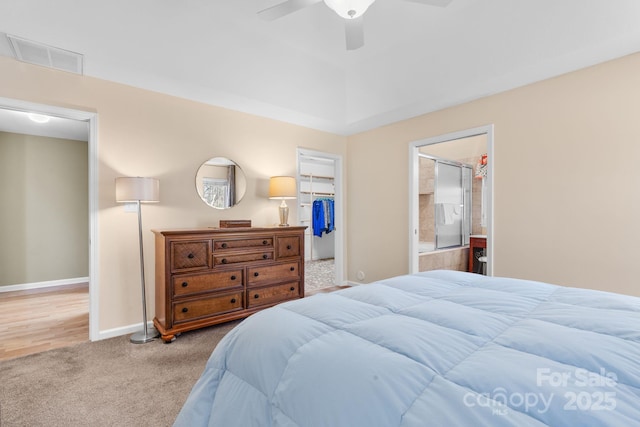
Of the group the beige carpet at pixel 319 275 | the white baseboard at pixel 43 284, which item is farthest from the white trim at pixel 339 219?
the white baseboard at pixel 43 284

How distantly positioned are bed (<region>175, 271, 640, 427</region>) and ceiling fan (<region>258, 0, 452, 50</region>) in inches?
70.8

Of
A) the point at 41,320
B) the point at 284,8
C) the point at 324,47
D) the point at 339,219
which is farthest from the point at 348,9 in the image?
the point at 41,320

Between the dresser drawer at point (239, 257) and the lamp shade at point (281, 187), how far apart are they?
75 cm

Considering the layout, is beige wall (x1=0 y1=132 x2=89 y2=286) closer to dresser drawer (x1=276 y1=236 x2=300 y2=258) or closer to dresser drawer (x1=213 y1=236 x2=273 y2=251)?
dresser drawer (x1=213 y1=236 x2=273 y2=251)

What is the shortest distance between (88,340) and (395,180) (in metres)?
3.73

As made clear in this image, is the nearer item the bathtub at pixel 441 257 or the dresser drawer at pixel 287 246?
the dresser drawer at pixel 287 246

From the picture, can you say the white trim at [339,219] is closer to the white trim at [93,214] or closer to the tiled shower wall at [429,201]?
the tiled shower wall at [429,201]

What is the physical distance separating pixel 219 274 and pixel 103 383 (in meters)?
1.15

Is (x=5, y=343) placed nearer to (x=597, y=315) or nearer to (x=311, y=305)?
(x=311, y=305)

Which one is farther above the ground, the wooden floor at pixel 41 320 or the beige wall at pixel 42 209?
the beige wall at pixel 42 209

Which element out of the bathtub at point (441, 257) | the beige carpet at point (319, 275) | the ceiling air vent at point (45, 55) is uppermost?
the ceiling air vent at point (45, 55)

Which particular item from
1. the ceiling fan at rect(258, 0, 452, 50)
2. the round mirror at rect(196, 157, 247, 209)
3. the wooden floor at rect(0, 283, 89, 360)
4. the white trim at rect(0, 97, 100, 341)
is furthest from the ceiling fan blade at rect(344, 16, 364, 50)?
the wooden floor at rect(0, 283, 89, 360)

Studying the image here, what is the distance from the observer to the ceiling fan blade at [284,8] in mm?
2062

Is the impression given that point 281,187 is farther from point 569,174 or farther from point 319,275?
point 569,174
